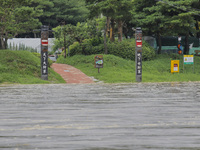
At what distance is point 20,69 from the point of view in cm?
2722

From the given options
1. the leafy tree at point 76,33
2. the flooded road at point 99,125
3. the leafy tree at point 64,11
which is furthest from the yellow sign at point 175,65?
the leafy tree at point 64,11

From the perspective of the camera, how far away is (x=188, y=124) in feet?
28.6

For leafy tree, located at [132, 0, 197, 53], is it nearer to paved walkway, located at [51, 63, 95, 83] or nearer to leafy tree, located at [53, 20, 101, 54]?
leafy tree, located at [53, 20, 101, 54]

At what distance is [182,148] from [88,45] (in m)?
33.7

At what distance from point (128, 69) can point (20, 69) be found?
10993 millimetres

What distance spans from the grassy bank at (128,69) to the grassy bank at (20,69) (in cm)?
457

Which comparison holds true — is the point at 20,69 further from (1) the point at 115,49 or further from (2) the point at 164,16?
(2) the point at 164,16

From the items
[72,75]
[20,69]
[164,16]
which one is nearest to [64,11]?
[164,16]

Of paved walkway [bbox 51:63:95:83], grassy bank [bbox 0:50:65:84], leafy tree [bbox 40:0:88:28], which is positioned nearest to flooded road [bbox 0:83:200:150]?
grassy bank [bbox 0:50:65:84]

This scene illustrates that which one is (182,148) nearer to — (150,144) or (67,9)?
(150,144)

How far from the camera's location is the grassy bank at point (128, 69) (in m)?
30.2

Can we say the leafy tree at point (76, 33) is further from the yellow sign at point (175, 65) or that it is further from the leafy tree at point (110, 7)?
the yellow sign at point (175, 65)

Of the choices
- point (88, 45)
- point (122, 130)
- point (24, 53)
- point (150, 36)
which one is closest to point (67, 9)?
point (150, 36)

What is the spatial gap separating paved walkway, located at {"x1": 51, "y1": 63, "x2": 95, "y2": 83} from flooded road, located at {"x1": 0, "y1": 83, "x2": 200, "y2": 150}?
1457 centimetres
